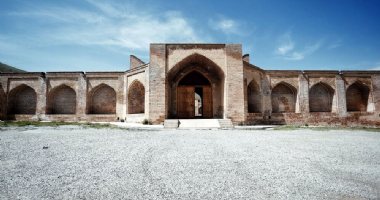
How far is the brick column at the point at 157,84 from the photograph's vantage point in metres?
12.9

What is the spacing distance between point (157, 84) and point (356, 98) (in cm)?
1764

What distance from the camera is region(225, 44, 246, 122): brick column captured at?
1312 cm

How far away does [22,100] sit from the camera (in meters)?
18.0

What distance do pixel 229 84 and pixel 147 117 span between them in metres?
5.76

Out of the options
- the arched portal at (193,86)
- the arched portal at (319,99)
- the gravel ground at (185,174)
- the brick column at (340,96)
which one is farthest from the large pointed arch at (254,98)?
the gravel ground at (185,174)

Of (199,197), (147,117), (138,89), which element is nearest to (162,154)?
(199,197)

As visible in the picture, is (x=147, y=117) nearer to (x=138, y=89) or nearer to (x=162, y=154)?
(x=138, y=89)

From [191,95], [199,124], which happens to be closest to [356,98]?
[191,95]

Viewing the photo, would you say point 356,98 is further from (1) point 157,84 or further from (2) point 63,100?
(2) point 63,100

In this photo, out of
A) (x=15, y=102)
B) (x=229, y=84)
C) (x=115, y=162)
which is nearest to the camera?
(x=115, y=162)

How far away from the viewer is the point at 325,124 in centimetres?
1633

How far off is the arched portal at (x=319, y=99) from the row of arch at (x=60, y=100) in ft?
56.0

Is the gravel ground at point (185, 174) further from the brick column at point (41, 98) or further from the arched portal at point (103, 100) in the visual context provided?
the brick column at point (41, 98)

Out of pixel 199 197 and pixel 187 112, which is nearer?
pixel 199 197
